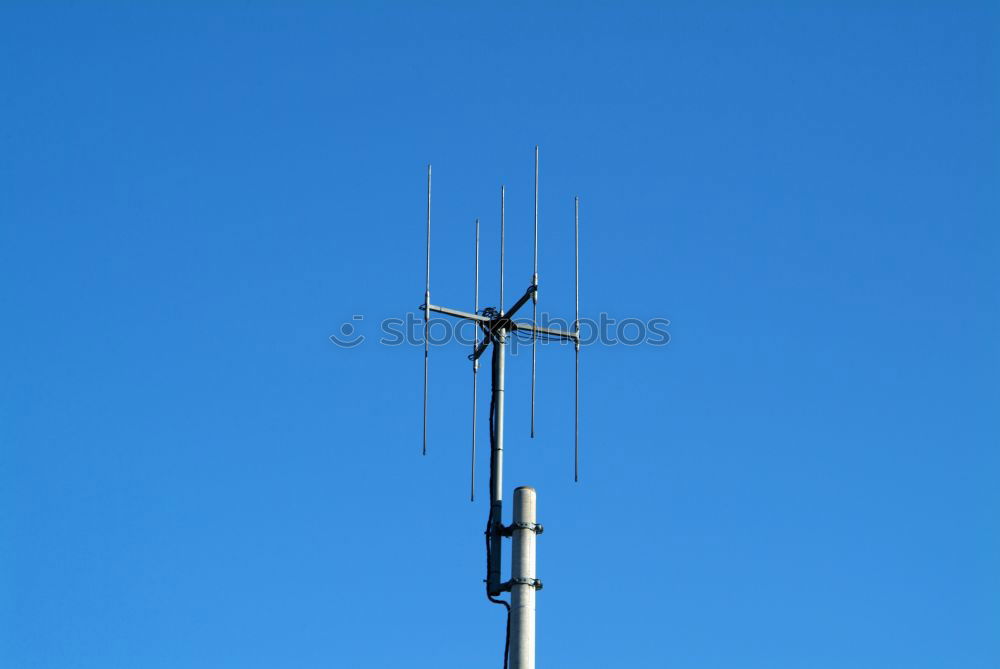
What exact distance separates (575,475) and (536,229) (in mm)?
3743

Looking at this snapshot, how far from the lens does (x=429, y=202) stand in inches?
913

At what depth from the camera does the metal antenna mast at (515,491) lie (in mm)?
18531

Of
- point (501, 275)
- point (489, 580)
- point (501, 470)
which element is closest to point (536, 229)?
point (501, 275)

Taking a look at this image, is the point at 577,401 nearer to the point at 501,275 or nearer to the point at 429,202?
the point at 501,275

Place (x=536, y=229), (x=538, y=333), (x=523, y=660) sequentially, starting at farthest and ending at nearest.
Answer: (x=536, y=229) → (x=538, y=333) → (x=523, y=660)

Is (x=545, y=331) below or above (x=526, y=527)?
above

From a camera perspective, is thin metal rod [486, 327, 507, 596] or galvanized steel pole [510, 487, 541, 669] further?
thin metal rod [486, 327, 507, 596]

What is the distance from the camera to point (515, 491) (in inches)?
758

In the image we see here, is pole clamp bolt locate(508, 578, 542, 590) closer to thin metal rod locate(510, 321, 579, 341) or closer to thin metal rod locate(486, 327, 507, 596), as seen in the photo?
thin metal rod locate(486, 327, 507, 596)

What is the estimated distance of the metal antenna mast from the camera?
60.8 feet

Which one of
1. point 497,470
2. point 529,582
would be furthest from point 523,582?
Answer: point 497,470

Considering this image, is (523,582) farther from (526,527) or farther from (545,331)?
(545,331)

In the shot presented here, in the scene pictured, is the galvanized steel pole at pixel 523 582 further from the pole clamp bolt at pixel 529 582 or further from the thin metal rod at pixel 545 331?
the thin metal rod at pixel 545 331

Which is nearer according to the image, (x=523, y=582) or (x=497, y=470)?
(x=523, y=582)
